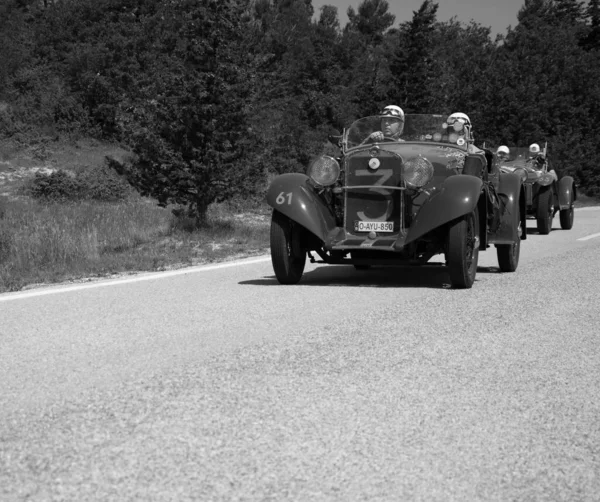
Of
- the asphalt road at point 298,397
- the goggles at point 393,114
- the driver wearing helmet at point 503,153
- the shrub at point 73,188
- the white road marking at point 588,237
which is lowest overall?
the shrub at point 73,188

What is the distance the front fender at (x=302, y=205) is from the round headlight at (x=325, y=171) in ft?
0.47

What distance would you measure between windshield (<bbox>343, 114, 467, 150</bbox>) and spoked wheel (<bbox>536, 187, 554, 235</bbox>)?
7.95 metres

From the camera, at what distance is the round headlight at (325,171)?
29.1ft

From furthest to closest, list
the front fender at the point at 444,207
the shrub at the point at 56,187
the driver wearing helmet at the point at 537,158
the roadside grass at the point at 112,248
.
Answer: the shrub at the point at 56,187 < the driver wearing helmet at the point at 537,158 < the roadside grass at the point at 112,248 < the front fender at the point at 444,207

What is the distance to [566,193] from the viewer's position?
19.2m

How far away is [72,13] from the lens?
5681 centimetres

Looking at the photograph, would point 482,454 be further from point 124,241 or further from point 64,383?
point 124,241

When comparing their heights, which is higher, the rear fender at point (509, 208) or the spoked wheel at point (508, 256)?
the rear fender at point (509, 208)

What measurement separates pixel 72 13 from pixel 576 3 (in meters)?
63.6

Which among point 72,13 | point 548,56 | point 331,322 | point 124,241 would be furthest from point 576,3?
point 331,322

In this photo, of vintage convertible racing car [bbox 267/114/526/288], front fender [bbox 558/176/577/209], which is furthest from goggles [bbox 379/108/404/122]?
front fender [bbox 558/176/577/209]

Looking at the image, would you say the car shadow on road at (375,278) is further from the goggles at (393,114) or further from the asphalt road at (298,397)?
the goggles at (393,114)

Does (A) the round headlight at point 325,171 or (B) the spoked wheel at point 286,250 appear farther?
(A) the round headlight at point 325,171

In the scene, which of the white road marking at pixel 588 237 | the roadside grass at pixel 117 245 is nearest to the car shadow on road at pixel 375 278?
the roadside grass at pixel 117 245
